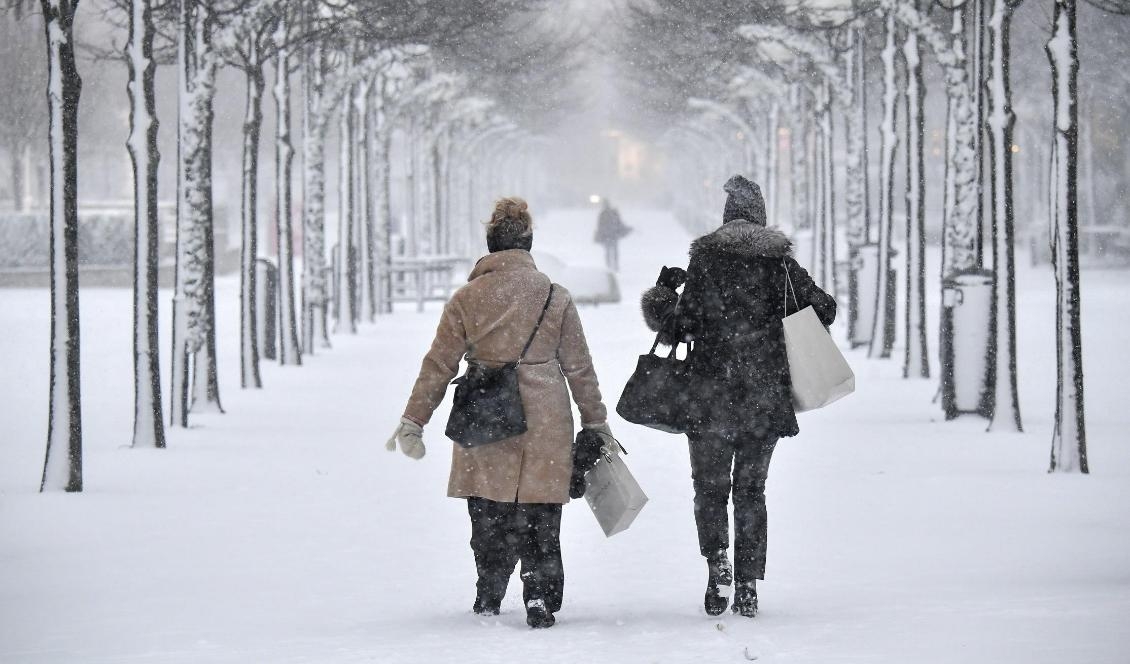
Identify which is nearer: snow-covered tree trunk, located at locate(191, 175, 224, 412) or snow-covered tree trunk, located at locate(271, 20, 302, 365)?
snow-covered tree trunk, located at locate(191, 175, 224, 412)

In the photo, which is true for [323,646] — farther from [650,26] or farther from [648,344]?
[650,26]

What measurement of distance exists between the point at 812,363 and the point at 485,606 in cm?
152

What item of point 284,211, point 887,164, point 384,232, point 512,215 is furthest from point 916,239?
point 384,232

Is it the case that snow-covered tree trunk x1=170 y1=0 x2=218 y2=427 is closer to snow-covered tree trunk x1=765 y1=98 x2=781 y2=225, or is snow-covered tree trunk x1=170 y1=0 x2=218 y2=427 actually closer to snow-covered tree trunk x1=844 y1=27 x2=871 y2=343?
snow-covered tree trunk x1=844 y1=27 x2=871 y2=343

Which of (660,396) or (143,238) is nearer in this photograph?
(660,396)

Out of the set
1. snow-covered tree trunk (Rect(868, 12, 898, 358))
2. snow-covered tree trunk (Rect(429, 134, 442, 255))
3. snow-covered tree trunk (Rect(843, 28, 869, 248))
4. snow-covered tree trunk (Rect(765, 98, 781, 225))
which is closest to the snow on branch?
snow-covered tree trunk (Rect(843, 28, 869, 248))

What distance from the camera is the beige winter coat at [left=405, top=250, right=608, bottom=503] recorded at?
21.5ft

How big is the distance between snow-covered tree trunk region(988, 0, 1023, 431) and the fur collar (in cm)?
649

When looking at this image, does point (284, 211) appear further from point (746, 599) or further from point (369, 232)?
point (746, 599)

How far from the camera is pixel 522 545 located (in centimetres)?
661

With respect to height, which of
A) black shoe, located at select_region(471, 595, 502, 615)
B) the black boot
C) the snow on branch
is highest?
the snow on branch

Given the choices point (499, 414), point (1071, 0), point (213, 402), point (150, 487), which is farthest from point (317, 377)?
point (499, 414)

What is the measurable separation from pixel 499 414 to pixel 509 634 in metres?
0.78

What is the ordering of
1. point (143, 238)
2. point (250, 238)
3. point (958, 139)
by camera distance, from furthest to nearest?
point (250, 238) → point (958, 139) → point (143, 238)
